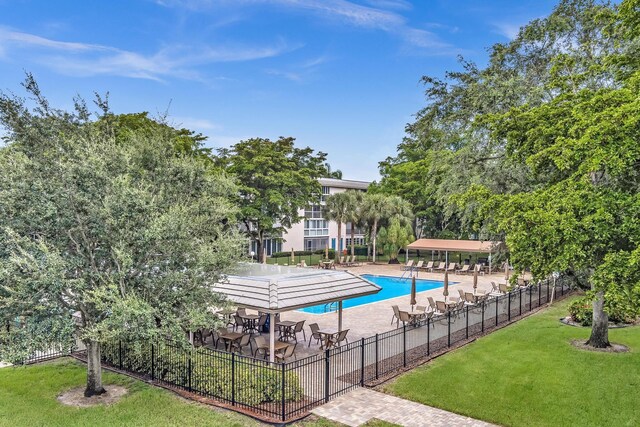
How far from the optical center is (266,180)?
36.2 m

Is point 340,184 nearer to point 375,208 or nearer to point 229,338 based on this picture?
point 375,208

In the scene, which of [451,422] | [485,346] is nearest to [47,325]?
[451,422]

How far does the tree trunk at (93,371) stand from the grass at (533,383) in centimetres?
745

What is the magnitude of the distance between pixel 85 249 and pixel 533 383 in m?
11.7

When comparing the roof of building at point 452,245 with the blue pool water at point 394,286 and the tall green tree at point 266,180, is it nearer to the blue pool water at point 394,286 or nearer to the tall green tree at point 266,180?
the blue pool water at point 394,286

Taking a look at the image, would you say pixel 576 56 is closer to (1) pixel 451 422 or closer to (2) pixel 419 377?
(2) pixel 419 377

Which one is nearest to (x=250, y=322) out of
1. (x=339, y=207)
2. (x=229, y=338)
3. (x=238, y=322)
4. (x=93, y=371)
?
(x=238, y=322)

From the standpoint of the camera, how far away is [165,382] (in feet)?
39.3

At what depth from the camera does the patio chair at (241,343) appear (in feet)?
49.0

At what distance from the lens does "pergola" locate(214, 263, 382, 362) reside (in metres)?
13.4

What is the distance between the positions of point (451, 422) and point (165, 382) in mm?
7430

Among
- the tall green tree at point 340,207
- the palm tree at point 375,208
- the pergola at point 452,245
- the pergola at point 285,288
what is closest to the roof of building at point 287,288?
the pergola at point 285,288

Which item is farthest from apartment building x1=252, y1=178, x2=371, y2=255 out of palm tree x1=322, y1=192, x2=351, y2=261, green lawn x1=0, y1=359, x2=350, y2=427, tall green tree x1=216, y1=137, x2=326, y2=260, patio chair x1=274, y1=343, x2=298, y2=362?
green lawn x1=0, y1=359, x2=350, y2=427

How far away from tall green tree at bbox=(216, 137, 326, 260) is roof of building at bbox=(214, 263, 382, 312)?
63.4 ft
